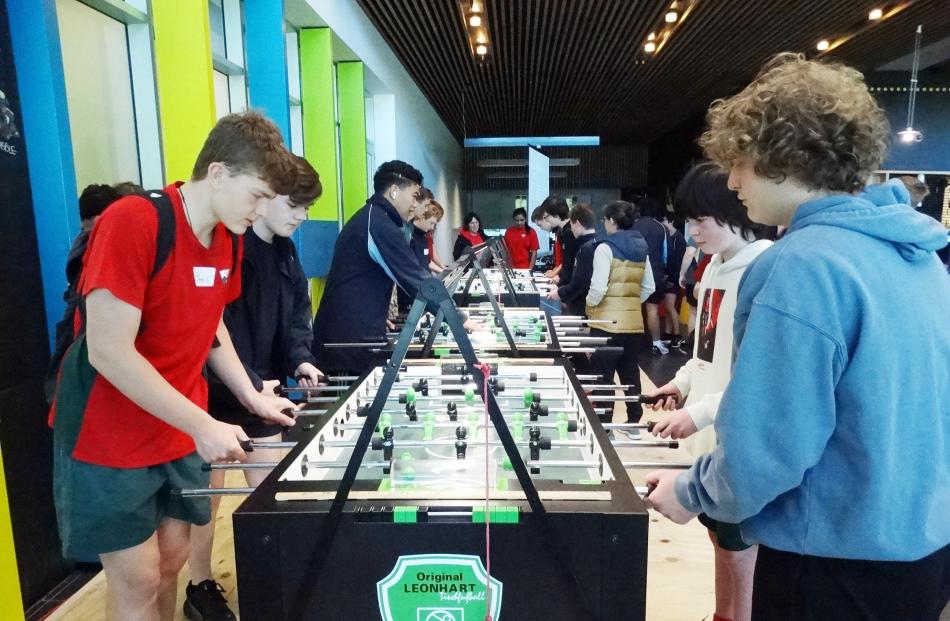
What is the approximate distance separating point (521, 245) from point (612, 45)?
306 cm

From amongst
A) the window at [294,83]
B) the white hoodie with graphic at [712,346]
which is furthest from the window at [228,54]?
the white hoodie with graphic at [712,346]

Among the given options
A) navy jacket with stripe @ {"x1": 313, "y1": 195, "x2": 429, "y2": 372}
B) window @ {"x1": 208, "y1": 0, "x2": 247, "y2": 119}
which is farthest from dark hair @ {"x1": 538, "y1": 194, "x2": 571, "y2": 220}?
navy jacket with stripe @ {"x1": 313, "y1": 195, "x2": 429, "y2": 372}

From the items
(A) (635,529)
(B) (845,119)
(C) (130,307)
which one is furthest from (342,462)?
(B) (845,119)

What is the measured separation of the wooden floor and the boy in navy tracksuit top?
1.00m

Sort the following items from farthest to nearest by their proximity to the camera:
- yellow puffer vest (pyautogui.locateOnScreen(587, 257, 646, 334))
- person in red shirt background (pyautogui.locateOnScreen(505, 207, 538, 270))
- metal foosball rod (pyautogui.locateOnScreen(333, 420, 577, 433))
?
person in red shirt background (pyautogui.locateOnScreen(505, 207, 538, 270)), yellow puffer vest (pyautogui.locateOnScreen(587, 257, 646, 334)), metal foosball rod (pyautogui.locateOnScreen(333, 420, 577, 433))

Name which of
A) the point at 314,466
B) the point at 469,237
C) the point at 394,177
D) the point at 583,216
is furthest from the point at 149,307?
the point at 469,237

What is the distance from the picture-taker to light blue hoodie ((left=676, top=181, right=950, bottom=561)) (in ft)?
3.18

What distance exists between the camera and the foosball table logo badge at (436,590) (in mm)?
1241

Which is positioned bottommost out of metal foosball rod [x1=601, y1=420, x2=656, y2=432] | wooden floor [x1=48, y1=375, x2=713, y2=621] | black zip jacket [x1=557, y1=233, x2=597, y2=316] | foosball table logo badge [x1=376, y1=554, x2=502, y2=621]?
wooden floor [x1=48, y1=375, x2=713, y2=621]

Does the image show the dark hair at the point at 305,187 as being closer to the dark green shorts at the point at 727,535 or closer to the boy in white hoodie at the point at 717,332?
the boy in white hoodie at the point at 717,332

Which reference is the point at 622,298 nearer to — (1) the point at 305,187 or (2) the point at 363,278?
(2) the point at 363,278

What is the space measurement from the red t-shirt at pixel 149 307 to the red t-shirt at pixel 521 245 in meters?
7.56

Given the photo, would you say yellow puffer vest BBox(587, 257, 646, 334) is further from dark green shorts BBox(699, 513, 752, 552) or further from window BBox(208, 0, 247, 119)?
window BBox(208, 0, 247, 119)

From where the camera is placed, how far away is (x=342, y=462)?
5.16ft
